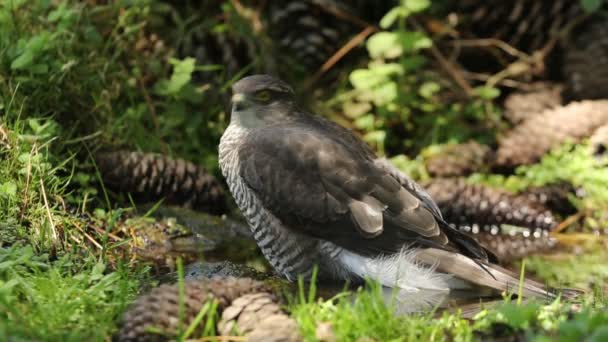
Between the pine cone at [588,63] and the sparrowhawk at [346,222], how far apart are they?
3361mm

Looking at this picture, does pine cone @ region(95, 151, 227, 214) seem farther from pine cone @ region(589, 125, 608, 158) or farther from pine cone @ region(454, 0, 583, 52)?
pine cone @ region(454, 0, 583, 52)

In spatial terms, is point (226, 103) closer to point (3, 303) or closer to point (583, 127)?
point (583, 127)

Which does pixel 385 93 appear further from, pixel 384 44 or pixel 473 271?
pixel 473 271

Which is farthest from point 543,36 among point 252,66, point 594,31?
point 252,66

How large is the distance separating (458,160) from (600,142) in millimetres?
1017

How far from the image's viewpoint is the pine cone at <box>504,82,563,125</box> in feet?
23.6

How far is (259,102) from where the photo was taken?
466 centimetres

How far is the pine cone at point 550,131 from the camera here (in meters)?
6.62

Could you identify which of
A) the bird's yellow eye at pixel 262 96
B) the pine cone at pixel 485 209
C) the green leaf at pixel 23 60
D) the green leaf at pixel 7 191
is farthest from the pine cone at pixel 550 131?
the green leaf at pixel 7 191

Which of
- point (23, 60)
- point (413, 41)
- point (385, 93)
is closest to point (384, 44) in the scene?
point (413, 41)

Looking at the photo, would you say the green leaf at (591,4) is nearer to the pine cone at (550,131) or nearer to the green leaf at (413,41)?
the pine cone at (550,131)

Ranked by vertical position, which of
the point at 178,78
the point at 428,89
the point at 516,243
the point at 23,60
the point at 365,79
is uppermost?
the point at 23,60

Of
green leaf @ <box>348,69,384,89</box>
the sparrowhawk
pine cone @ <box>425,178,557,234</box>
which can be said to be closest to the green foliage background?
green leaf @ <box>348,69,384,89</box>

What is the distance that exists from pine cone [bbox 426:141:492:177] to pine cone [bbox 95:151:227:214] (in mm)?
1719
